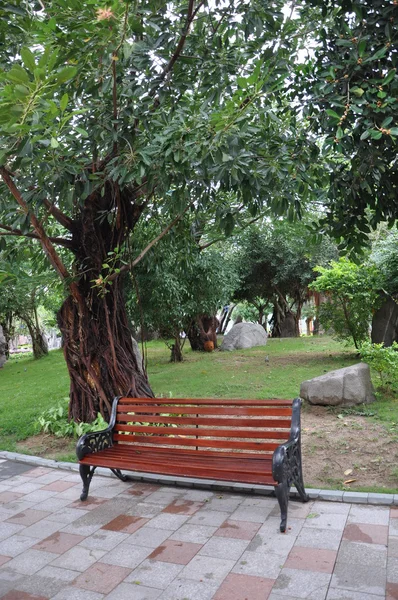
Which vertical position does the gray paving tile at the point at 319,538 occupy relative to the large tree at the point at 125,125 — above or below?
below

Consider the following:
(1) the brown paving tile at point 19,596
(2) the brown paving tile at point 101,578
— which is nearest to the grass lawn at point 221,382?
(2) the brown paving tile at point 101,578

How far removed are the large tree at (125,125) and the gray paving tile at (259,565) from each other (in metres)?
2.91

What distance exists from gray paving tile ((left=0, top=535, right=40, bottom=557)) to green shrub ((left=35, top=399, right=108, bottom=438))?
2.61 m

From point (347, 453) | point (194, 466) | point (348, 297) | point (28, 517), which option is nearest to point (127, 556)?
point (194, 466)

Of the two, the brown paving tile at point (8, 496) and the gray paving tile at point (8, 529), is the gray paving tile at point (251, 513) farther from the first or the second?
the brown paving tile at point (8, 496)

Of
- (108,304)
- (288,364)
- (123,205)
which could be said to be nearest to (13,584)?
(108,304)

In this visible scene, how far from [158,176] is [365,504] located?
3631 mm

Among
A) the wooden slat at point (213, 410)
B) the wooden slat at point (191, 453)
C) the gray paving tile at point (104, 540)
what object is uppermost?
the wooden slat at point (213, 410)

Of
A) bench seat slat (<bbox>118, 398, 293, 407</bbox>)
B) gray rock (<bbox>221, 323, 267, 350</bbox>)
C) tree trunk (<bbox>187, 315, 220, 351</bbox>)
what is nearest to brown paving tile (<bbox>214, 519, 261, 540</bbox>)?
bench seat slat (<bbox>118, 398, 293, 407</bbox>)

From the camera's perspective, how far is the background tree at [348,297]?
423 inches

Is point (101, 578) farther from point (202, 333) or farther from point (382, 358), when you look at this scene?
point (202, 333)

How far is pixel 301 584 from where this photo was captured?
325cm

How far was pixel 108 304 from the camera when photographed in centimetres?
736

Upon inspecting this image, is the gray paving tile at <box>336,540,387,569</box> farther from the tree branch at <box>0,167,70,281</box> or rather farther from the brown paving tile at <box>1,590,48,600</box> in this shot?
the tree branch at <box>0,167,70,281</box>
